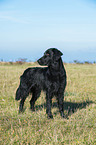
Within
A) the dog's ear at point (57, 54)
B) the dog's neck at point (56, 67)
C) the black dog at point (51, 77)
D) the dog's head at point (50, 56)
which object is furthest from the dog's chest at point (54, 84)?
the dog's ear at point (57, 54)

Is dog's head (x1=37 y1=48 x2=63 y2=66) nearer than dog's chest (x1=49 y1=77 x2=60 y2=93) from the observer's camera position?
Yes

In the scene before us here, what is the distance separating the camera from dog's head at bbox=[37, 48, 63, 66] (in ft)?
16.4

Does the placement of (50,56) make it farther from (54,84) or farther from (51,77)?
(54,84)

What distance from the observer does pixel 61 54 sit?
5.02 m

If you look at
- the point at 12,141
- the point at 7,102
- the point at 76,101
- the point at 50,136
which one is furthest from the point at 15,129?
the point at 76,101

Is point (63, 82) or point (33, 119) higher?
point (63, 82)

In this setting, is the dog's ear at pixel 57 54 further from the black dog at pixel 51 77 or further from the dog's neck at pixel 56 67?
the dog's neck at pixel 56 67

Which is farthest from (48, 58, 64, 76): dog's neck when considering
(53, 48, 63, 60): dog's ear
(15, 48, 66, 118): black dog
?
(53, 48, 63, 60): dog's ear

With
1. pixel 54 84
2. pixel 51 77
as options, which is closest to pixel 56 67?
pixel 51 77

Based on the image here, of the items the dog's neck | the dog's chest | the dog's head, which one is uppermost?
the dog's head

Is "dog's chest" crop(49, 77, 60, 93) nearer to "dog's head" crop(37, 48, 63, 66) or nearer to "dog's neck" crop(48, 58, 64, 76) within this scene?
"dog's neck" crop(48, 58, 64, 76)

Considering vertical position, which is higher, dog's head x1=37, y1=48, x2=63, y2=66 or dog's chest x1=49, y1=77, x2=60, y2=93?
dog's head x1=37, y1=48, x2=63, y2=66

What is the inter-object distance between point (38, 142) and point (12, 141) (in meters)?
0.50

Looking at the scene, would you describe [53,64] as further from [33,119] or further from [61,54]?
[33,119]
